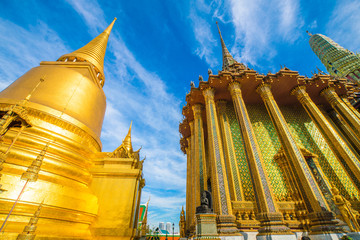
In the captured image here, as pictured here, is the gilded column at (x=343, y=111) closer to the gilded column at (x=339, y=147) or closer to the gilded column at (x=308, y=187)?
the gilded column at (x=339, y=147)

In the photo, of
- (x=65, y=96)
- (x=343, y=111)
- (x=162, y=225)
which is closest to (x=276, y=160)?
(x=343, y=111)

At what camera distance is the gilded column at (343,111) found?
855 cm

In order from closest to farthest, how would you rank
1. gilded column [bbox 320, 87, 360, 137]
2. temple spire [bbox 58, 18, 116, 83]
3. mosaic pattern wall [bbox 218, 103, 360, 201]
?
mosaic pattern wall [bbox 218, 103, 360, 201] < gilded column [bbox 320, 87, 360, 137] < temple spire [bbox 58, 18, 116, 83]

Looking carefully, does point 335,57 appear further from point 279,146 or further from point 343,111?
point 279,146

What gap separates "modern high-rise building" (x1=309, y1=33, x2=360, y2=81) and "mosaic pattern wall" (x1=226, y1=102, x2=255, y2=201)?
23541 millimetres

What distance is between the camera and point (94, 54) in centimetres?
1132

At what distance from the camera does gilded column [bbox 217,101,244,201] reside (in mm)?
7180

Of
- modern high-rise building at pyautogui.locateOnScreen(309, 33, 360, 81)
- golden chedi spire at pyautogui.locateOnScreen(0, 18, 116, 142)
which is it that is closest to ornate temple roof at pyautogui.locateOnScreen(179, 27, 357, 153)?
golden chedi spire at pyautogui.locateOnScreen(0, 18, 116, 142)

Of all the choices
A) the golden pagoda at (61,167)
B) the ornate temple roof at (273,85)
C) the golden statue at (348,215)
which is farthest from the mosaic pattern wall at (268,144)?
the golden pagoda at (61,167)

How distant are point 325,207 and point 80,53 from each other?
1435 centimetres

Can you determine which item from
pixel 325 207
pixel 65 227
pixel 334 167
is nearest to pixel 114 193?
pixel 65 227

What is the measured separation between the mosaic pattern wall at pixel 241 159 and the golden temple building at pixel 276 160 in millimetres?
42

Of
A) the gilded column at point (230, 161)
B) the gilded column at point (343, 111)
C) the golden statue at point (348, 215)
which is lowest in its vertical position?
the golden statue at point (348, 215)

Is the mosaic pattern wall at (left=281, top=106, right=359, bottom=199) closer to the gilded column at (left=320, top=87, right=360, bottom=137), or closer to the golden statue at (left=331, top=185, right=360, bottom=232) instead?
the gilded column at (left=320, top=87, right=360, bottom=137)
